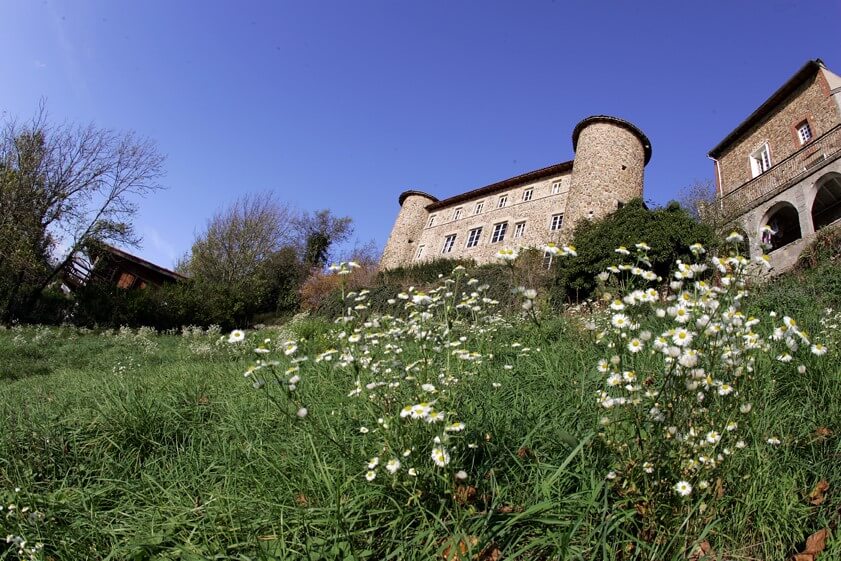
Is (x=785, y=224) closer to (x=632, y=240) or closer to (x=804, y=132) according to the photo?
(x=804, y=132)

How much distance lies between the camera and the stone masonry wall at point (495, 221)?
25.9 metres

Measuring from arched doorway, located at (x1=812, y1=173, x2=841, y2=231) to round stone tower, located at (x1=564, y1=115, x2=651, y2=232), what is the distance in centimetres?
762

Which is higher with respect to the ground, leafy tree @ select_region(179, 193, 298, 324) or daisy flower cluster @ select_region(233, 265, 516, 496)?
leafy tree @ select_region(179, 193, 298, 324)

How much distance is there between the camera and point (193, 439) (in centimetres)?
299

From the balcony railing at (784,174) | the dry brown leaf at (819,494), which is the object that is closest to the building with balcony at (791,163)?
the balcony railing at (784,174)

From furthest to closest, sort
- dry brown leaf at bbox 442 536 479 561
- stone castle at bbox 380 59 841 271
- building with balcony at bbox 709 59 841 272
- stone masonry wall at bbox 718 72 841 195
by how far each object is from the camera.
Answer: stone masonry wall at bbox 718 72 841 195, stone castle at bbox 380 59 841 271, building with balcony at bbox 709 59 841 272, dry brown leaf at bbox 442 536 479 561

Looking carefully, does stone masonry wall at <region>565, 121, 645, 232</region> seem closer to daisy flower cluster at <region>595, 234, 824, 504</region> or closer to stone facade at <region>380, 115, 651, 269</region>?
stone facade at <region>380, 115, 651, 269</region>

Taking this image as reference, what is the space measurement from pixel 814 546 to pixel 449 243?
28689mm

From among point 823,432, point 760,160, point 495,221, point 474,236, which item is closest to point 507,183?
point 495,221

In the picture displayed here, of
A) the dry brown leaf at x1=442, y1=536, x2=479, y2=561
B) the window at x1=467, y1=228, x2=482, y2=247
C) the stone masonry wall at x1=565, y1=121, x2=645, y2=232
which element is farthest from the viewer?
the window at x1=467, y1=228, x2=482, y2=247

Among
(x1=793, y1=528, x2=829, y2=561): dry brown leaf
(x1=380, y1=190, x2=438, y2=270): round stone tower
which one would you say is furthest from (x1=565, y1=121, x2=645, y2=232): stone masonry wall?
(x1=793, y1=528, x2=829, y2=561): dry brown leaf

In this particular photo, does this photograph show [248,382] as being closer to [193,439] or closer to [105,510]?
[193,439]

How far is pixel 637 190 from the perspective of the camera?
24.1 metres

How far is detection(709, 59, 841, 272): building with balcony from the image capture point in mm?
14273
